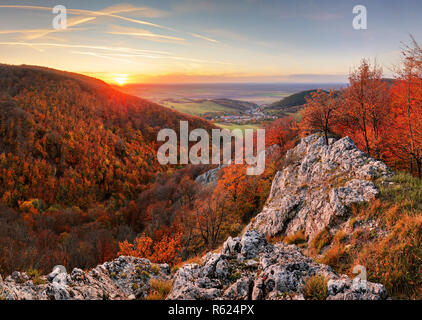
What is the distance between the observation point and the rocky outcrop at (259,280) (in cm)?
542

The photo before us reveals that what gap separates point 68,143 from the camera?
95875 millimetres

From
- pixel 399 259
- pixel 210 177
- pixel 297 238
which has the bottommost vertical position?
pixel 210 177

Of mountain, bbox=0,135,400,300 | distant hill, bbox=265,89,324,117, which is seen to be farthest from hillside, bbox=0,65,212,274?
distant hill, bbox=265,89,324,117

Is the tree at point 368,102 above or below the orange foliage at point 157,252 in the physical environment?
above

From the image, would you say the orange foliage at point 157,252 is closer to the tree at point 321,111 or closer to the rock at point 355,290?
the tree at point 321,111

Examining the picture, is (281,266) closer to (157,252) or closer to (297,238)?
(297,238)

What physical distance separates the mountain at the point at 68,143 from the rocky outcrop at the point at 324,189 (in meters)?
80.4

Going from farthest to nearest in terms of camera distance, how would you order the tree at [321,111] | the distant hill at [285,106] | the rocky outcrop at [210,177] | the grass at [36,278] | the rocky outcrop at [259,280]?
the distant hill at [285,106] → the rocky outcrop at [210,177] → the tree at [321,111] → the grass at [36,278] → the rocky outcrop at [259,280]

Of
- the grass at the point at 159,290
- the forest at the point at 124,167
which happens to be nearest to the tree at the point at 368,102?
the forest at the point at 124,167

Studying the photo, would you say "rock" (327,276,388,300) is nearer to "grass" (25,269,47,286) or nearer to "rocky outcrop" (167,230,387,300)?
"rocky outcrop" (167,230,387,300)

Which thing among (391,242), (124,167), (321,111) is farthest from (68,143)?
(391,242)

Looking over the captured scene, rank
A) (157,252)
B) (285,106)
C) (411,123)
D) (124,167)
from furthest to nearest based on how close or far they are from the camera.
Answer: (285,106) → (124,167) → (157,252) → (411,123)

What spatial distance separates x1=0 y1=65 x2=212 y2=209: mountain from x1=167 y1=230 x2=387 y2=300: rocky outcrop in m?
84.4

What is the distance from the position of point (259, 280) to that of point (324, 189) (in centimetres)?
918
